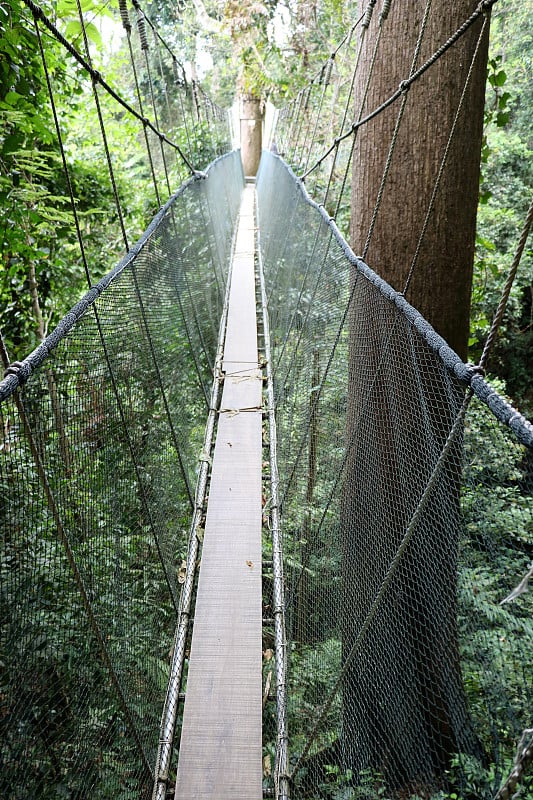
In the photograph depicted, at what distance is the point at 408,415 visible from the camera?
4.34 ft

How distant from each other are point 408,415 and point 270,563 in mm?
870

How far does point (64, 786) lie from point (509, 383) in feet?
26.5

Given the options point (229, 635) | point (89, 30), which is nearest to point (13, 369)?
point (229, 635)

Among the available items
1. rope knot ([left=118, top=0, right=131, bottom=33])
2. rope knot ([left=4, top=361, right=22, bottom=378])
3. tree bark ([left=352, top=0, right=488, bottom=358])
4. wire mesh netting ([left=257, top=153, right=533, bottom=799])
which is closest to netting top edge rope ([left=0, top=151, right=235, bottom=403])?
rope knot ([left=4, top=361, right=22, bottom=378])

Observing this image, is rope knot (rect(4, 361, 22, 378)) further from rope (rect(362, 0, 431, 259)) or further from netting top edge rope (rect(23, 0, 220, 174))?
rope (rect(362, 0, 431, 259))

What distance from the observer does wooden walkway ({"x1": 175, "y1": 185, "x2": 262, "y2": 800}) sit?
137cm

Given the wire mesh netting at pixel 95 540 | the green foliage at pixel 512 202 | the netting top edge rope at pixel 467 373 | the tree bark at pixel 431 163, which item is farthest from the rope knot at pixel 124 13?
the green foliage at pixel 512 202

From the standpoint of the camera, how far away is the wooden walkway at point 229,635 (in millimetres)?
1368

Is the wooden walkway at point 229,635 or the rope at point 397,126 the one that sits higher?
the rope at point 397,126

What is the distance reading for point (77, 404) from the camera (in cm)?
134

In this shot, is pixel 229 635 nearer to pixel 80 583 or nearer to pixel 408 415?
pixel 80 583

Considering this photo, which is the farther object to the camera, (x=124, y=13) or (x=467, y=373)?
(x=124, y=13)

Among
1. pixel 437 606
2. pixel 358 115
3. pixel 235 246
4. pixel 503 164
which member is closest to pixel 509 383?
pixel 503 164

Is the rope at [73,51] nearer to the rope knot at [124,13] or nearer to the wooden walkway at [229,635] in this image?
the rope knot at [124,13]
